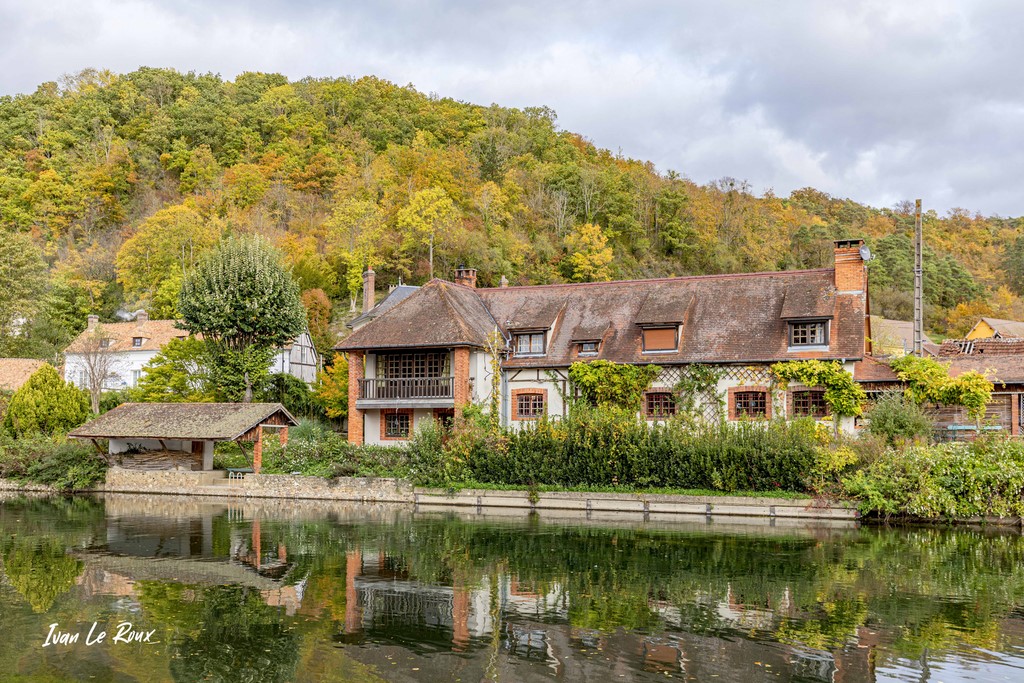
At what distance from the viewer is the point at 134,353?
5281cm

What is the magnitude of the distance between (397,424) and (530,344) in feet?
19.6

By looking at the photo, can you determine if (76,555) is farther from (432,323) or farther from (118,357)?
(118,357)

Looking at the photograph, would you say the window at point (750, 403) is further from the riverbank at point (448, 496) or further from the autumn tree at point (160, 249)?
the autumn tree at point (160, 249)

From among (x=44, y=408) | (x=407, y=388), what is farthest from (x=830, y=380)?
(x=44, y=408)

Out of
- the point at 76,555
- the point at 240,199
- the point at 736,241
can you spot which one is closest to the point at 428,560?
the point at 76,555

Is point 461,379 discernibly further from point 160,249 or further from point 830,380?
point 160,249

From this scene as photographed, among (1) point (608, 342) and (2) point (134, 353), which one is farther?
(2) point (134, 353)

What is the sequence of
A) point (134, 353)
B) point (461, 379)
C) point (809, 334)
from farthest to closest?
point (134, 353) < point (461, 379) < point (809, 334)

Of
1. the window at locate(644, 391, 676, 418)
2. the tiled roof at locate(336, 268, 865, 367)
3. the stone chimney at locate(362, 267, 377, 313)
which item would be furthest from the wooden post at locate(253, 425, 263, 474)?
the stone chimney at locate(362, 267, 377, 313)

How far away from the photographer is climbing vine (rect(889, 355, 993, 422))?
26031 mm

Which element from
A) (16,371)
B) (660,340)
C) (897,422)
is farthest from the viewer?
(16,371)

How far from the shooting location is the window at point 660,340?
30203 millimetres

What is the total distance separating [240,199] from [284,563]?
64.9m

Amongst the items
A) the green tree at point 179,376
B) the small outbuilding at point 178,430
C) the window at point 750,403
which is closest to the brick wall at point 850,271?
the window at point 750,403
